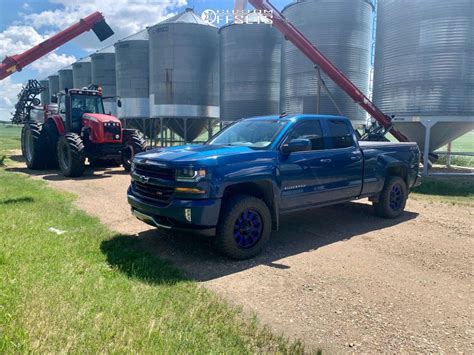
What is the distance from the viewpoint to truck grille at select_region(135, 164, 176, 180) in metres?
4.91

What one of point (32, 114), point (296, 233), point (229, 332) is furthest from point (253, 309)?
point (32, 114)

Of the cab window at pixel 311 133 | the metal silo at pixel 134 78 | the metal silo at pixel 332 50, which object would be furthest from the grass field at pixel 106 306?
the metal silo at pixel 134 78

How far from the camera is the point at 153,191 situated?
5.20 metres

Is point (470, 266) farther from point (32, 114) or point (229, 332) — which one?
point (32, 114)

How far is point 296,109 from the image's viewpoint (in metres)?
16.1

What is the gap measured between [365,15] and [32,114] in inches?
640

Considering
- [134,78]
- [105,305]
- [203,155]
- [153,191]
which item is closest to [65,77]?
[134,78]

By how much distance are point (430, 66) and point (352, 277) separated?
10.6 meters

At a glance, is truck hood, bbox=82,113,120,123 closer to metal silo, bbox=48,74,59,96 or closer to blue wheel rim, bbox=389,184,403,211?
blue wheel rim, bbox=389,184,403,211

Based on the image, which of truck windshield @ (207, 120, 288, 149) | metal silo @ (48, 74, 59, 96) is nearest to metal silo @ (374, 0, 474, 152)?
truck windshield @ (207, 120, 288, 149)

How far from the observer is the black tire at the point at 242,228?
4.94m

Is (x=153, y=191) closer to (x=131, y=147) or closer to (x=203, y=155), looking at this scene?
(x=203, y=155)

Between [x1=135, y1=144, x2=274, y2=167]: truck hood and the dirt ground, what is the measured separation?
1325 millimetres

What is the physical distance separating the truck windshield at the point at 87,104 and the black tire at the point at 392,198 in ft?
35.2
